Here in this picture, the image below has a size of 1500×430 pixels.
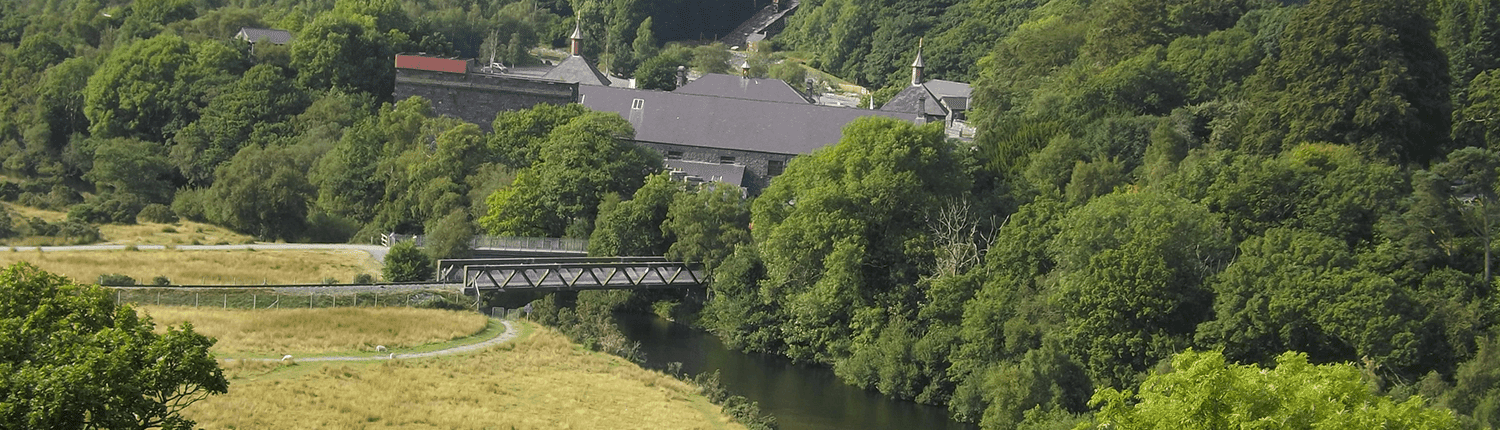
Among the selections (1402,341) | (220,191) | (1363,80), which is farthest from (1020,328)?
(220,191)

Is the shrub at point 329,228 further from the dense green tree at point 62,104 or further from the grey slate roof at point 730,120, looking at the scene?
the dense green tree at point 62,104

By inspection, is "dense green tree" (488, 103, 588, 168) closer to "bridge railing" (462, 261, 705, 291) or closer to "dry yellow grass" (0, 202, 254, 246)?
"dry yellow grass" (0, 202, 254, 246)

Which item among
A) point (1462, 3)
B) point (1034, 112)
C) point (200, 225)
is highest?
point (1462, 3)

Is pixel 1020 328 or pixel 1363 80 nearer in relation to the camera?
pixel 1020 328

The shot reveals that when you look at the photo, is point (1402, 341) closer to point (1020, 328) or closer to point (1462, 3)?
point (1020, 328)

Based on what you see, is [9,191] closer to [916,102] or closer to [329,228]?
[329,228]

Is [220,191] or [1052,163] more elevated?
[1052,163]
